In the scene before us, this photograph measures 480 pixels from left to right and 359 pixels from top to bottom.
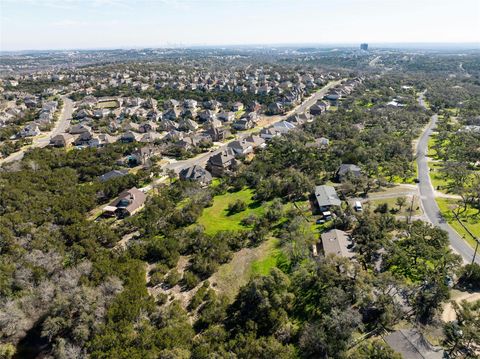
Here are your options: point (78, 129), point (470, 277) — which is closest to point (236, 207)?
point (470, 277)

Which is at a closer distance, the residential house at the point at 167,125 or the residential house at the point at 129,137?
the residential house at the point at 129,137

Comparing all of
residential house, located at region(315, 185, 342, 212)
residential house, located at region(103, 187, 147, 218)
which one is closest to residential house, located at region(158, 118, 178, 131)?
residential house, located at region(103, 187, 147, 218)

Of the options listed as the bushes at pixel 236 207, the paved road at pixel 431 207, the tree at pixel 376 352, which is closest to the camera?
the tree at pixel 376 352

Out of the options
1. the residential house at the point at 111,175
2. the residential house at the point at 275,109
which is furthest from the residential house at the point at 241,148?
the residential house at the point at 275,109

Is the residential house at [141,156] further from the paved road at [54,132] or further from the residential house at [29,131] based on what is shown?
the residential house at [29,131]

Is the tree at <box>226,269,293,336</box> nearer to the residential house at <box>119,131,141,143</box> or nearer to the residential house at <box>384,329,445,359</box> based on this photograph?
the residential house at <box>384,329,445,359</box>

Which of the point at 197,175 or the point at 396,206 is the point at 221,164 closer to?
the point at 197,175
